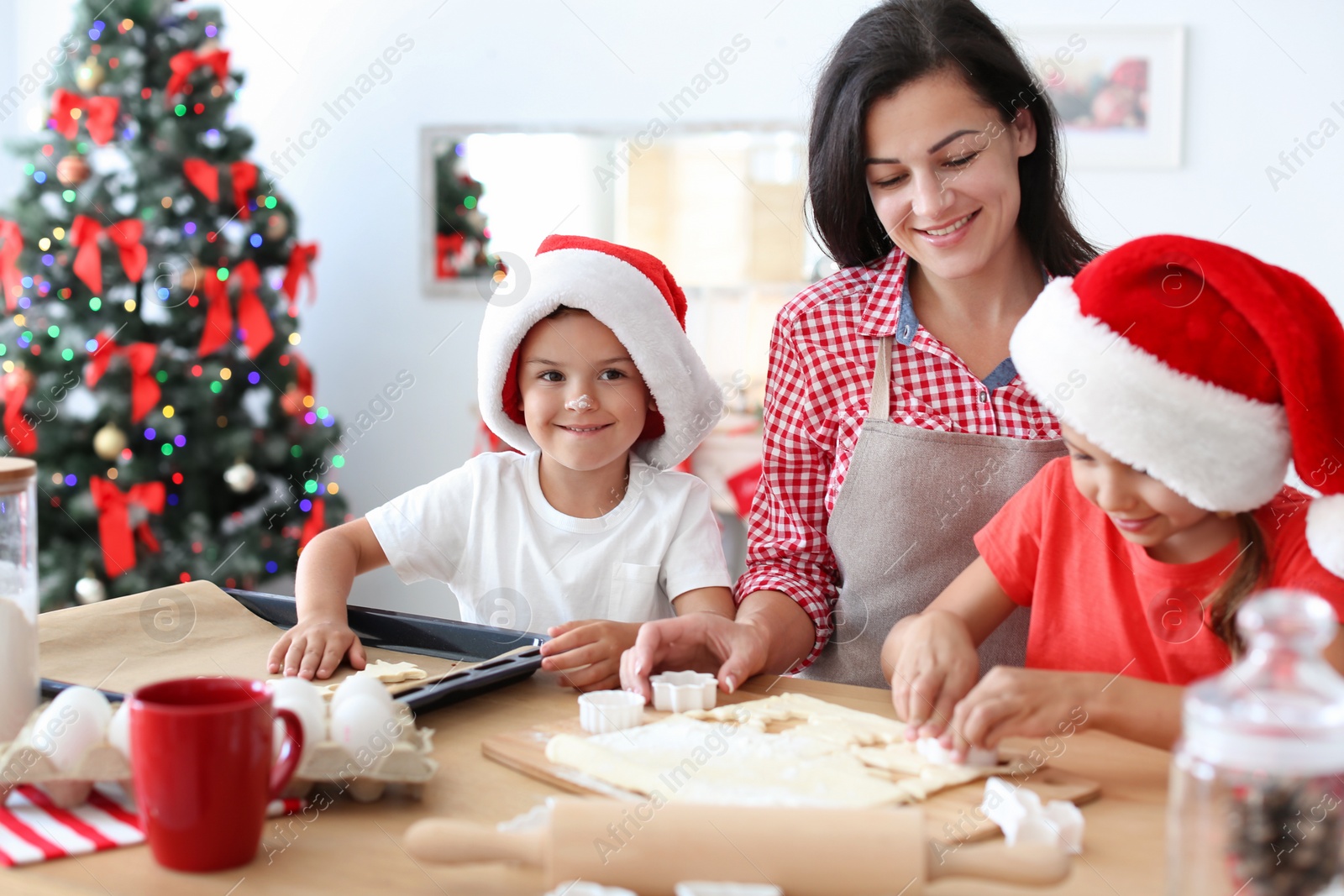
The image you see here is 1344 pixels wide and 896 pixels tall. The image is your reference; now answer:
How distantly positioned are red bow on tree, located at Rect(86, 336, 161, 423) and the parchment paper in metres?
1.95

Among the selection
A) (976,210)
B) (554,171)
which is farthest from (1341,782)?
(554,171)

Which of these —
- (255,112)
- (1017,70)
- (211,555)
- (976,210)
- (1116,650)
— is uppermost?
(255,112)

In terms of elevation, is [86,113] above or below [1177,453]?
above

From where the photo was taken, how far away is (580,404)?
1.50m

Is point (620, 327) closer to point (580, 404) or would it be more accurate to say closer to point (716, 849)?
point (580, 404)

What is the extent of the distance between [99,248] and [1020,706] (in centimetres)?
291

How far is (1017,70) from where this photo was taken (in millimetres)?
1520

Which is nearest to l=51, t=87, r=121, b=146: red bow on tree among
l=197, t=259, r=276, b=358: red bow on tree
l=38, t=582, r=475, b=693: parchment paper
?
l=197, t=259, r=276, b=358: red bow on tree

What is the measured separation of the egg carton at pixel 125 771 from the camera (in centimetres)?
84

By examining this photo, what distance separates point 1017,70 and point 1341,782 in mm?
1113

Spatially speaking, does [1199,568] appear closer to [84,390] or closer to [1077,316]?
[1077,316]

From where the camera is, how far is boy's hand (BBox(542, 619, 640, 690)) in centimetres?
118

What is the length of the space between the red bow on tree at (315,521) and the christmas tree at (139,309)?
158mm

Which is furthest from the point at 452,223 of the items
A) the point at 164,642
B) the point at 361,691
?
the point at 361,691
